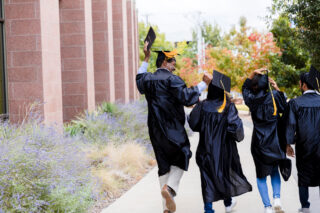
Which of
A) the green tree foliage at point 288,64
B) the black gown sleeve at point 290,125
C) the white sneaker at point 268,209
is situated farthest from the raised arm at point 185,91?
the green tree foliage at point 288,64

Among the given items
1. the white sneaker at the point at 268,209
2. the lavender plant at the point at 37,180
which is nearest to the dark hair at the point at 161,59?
the lavender plant at the point at 37,180

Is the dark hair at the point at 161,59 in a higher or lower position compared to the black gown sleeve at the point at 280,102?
higher

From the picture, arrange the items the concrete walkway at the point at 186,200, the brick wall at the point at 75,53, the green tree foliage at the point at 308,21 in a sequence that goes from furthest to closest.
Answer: the brick wall at the point at 75,53, the green tree foliage at the point at 308,21, the concrete walkway at the point at 186,200

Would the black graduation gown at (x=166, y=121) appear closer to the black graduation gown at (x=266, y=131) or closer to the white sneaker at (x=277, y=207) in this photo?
the black graduation gown at (x=266, y=131)

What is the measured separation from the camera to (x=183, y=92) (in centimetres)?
568

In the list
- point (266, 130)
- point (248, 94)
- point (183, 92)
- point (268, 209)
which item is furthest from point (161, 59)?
point (268, 209)

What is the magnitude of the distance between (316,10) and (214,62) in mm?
24497

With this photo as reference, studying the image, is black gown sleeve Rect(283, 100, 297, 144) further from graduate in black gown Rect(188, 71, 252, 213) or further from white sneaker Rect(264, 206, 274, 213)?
white sneaker Rect(264, 206, 274, 213)

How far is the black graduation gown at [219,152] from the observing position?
5.84 meters

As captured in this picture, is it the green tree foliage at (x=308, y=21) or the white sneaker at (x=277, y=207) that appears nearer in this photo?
the white sneaker at (x=277, y=207)

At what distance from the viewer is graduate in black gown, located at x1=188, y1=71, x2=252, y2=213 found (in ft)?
19.1

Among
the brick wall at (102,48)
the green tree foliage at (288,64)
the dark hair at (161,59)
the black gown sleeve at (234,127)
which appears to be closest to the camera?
the black gown sleeve at (234,127)

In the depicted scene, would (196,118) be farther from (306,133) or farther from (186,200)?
(186,200)

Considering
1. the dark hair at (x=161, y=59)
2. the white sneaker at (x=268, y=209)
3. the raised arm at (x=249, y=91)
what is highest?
the dark hair at (x=161, y=59)
